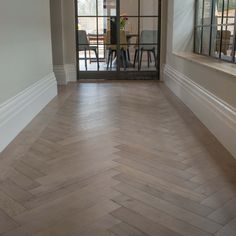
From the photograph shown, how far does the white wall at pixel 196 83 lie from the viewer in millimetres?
2715

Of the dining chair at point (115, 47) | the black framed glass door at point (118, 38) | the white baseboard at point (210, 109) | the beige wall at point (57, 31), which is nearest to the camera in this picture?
the white baseboard at point (210, 109)

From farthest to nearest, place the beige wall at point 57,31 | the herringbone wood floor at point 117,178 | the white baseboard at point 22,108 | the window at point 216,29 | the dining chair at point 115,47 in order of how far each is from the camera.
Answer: the dining chair at point 115,47 < the beige wall at point 57,31 < the window at point 216,29 < the white baseboard at point 22,108 < the herringbone wood floor at point 117,178

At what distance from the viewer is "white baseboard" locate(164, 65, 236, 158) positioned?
2637 millimetres

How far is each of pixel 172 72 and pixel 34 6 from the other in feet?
7.79

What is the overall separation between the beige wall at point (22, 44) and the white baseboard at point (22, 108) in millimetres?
69

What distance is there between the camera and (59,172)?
225 centimetres

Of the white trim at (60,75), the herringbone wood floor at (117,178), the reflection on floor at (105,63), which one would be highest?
the reflection on floor at (105,63)

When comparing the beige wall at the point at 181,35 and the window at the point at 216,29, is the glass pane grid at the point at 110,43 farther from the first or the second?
the window at the point at 216,29

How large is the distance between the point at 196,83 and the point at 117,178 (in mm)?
2110

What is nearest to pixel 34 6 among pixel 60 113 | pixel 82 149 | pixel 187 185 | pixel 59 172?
pixel 60 113

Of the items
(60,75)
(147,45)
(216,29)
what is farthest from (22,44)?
(147,45)

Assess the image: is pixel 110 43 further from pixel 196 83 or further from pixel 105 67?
pixel 196 83

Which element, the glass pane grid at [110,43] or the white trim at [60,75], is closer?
the white trim at [60,75]

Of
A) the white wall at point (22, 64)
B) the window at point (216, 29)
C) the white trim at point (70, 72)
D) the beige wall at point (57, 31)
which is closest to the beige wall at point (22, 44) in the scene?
the white wall at point (22, 64)
